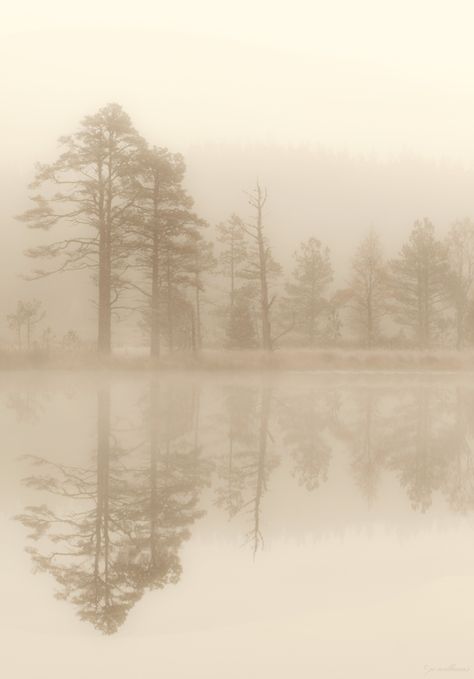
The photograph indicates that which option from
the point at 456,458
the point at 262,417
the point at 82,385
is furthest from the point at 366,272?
the point at 456,458

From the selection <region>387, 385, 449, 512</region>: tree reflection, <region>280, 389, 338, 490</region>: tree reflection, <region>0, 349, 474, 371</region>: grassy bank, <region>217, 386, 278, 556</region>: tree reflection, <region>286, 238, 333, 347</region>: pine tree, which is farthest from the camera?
<region>286, 238, 333, 347</region>: pine tree

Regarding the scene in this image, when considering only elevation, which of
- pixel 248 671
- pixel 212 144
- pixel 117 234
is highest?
pixel 212 144

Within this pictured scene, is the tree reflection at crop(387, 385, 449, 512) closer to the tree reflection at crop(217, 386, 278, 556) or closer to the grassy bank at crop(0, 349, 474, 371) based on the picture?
the tree reflection at crop(217, 386, 278, 556)

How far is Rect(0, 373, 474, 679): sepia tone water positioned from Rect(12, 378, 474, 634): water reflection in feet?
0.09

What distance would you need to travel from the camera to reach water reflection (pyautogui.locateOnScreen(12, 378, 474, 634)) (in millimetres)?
5801

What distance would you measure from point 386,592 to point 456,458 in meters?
5.13

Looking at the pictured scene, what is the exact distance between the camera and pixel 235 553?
6.17 metres

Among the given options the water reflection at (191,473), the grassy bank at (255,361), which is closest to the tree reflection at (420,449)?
the water reflection at (191,473)

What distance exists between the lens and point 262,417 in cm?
1483

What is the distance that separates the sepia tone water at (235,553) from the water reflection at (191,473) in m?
0.03

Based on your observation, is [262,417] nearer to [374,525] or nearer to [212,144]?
[374,525]

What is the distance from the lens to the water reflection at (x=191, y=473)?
580 cm

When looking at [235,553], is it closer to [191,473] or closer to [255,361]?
[191,473]

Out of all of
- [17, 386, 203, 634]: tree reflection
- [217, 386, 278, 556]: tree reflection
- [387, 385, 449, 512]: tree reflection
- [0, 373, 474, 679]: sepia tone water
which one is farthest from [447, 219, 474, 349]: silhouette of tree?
[17, 386, 203, 634]: tree reflection
